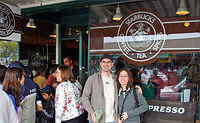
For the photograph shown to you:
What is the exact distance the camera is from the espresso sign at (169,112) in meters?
3.29

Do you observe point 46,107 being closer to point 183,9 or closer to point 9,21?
point 9,21

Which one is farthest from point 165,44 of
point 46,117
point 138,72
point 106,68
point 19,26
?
point 19,26

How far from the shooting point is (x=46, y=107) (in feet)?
9.84

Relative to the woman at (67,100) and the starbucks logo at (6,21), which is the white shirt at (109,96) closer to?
the woman at (67,100)

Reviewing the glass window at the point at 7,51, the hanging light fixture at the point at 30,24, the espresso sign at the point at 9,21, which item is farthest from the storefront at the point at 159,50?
the glass window at the point at 7,51

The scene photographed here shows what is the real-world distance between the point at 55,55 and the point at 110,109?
421cm

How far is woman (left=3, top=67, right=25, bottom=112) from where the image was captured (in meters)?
2.22

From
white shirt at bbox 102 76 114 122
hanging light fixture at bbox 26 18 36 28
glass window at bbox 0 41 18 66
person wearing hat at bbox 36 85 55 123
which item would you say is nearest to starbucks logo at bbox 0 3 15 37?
glass window at bbox 0 41 18 66

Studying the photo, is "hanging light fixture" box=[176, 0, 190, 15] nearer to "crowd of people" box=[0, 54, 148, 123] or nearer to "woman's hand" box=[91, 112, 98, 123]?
"crowd of people" box=[0, 54, 148, 123]

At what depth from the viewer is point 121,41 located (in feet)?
12.4

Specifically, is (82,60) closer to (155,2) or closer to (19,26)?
(19,26)

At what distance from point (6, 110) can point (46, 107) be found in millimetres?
1323

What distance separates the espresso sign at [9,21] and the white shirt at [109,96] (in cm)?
308

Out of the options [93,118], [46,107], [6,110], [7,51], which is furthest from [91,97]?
[7,51]
